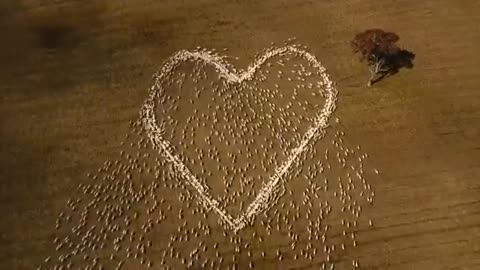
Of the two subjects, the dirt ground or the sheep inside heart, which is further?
the sheep inside heart

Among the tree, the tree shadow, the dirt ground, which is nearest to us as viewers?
the dirt ground

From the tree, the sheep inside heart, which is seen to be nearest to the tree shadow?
the tree

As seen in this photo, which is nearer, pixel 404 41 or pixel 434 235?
pixel 434 235

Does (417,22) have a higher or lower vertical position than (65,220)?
higher

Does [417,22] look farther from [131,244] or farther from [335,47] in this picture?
[131,244]

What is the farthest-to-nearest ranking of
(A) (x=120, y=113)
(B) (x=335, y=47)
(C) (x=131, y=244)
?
(B) (x=335, y=47)
(A) (x=120, y=113)
(C) (x=131, y=244)

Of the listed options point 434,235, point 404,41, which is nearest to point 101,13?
point 404,41

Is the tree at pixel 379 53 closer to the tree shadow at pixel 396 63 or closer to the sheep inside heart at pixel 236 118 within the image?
the tree shadow at pixel 396 63

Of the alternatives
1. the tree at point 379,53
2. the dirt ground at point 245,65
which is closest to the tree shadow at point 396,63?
the tree at point 379,53

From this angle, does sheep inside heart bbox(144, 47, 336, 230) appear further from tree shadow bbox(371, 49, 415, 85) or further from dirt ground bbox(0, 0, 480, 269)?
tree shadow bbox(371, 49, 415, 85)
